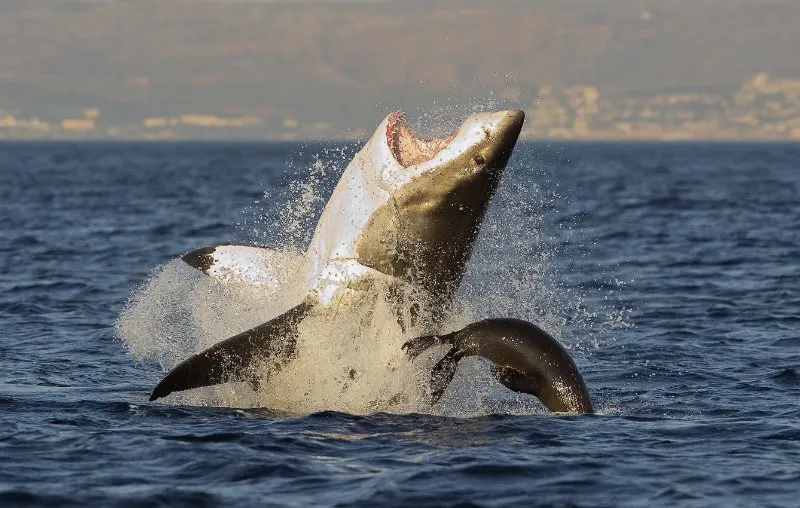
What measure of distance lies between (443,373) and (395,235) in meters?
1.60

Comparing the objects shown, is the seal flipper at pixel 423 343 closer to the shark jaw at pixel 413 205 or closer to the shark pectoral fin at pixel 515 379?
the shark jaw at pixel 413 205

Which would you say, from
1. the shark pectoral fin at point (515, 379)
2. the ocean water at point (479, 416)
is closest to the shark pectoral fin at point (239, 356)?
the ocean water at point (479, 416)

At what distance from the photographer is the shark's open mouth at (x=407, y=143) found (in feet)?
44.6

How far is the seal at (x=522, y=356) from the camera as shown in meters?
13.5

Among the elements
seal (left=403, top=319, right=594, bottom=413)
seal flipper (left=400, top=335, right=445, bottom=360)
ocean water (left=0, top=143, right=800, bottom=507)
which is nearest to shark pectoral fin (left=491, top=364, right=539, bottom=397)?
seal (left=403, top=319, right=594, bottom=413)

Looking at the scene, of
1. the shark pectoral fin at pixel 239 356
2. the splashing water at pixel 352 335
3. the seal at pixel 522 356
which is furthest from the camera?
the splashing water at pixel 352 335

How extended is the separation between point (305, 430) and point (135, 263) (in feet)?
66.4

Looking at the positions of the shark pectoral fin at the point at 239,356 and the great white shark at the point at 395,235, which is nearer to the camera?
the shark pectoral fin at the point at 239,356

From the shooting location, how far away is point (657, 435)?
13.7 metres

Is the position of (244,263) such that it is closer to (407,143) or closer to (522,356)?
(407,143)

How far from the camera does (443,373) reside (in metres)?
14.0

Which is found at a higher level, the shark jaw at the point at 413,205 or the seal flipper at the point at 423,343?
the shark jaw at the point at 413,205

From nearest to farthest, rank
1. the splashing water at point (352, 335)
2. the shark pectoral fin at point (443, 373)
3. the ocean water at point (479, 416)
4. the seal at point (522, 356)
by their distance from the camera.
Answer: the ocean water at point (479, 416), the seal at point (522, 356), the shark pectoral fin at point (443, 373), the splashing water at point (352, 335)

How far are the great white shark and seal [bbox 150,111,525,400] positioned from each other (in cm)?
1
